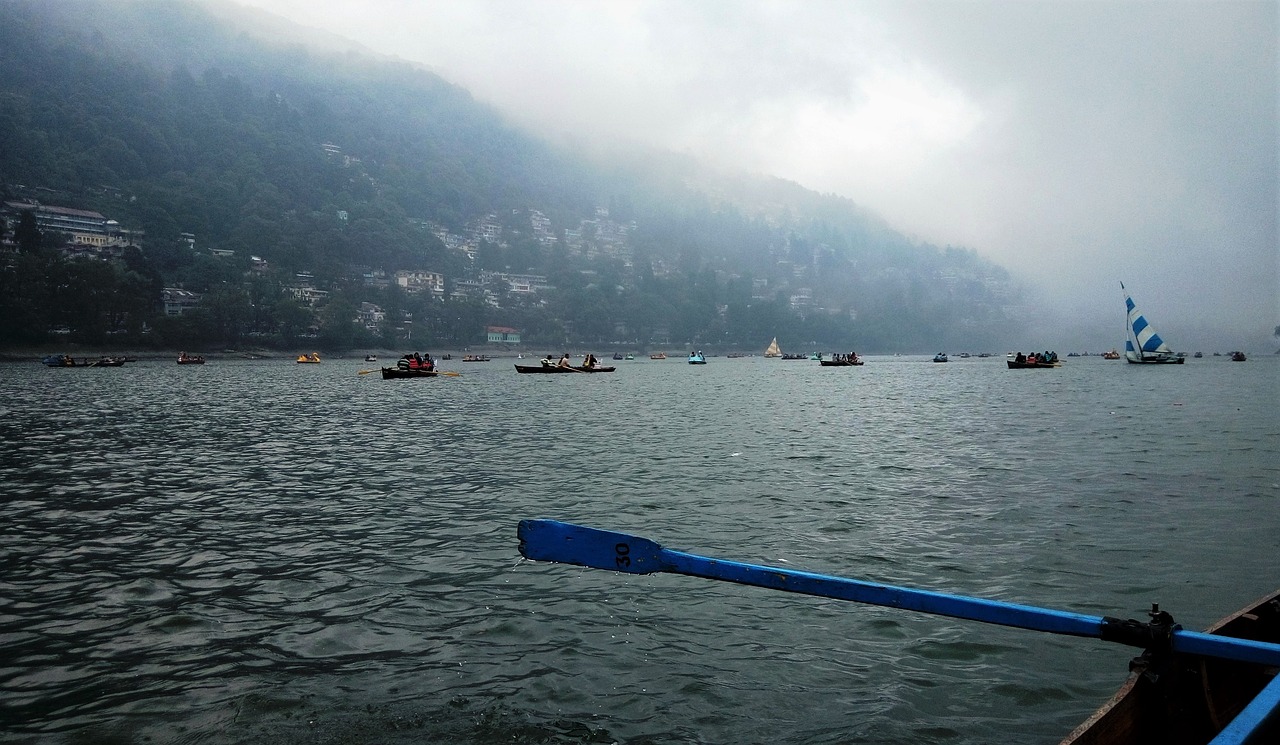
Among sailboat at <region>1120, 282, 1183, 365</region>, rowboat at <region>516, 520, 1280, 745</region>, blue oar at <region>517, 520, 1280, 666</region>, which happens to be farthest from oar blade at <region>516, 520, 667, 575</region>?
sailboat at <region>1120, 282, 1183, 365</region>

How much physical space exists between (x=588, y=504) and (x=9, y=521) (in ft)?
38.0

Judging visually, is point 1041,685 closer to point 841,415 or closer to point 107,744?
point 107,744

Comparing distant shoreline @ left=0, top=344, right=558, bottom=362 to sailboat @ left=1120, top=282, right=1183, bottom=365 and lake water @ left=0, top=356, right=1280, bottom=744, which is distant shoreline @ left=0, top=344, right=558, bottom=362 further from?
sailboat @ left=1120, top=282, right=1183, bottom=365

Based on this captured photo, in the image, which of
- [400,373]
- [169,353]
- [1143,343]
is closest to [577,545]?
[400,373]

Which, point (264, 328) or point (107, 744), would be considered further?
point (264, 328)

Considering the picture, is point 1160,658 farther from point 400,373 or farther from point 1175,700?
point 400,373

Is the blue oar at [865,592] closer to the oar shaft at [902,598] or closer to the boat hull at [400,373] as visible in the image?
the oar shaft at [902,598]

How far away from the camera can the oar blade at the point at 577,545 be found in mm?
6984

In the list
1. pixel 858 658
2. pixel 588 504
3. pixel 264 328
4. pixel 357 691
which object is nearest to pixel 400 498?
pixel 588 504

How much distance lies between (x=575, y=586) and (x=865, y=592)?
5399 millimetres

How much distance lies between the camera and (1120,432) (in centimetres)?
2959

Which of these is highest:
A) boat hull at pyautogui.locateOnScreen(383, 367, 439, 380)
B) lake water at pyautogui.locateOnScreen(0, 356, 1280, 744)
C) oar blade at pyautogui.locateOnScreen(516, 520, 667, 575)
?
oar blade at pyautogui.locateOnScreen(516, 520, 667, 575)

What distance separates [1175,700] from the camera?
5.00 metres

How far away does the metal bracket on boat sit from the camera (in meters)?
4.93
